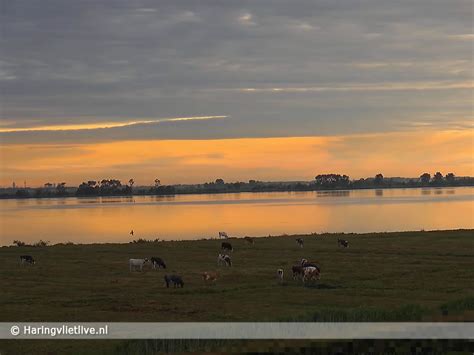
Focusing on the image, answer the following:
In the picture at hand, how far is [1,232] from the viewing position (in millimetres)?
97000

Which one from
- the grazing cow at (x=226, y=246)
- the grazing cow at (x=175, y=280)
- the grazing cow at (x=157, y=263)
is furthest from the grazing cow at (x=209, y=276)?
the grazing cow at (x=226, y=246)

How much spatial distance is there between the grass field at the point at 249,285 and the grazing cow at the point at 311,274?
41 cm

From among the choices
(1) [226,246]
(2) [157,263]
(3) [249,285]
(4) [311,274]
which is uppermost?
(1) [226,246]

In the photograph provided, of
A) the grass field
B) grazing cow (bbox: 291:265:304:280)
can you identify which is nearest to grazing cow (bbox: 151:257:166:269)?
the grass field

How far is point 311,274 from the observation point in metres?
33.3

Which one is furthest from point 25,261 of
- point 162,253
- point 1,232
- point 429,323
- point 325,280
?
point 1,232

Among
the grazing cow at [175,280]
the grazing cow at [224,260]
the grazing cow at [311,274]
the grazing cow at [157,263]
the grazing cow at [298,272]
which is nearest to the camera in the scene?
the grazing cow at [175,280]

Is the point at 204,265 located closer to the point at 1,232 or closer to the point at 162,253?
the point at 162,253

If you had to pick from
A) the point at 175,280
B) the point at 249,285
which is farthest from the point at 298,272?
the point at 175,280

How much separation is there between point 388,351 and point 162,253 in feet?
113

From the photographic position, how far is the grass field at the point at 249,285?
25.1 metres

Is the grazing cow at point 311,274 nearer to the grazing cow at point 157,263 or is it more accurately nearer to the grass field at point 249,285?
the grass field at point 249,285

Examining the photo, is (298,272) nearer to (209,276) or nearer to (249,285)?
(249,285)

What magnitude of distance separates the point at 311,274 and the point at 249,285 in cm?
319
